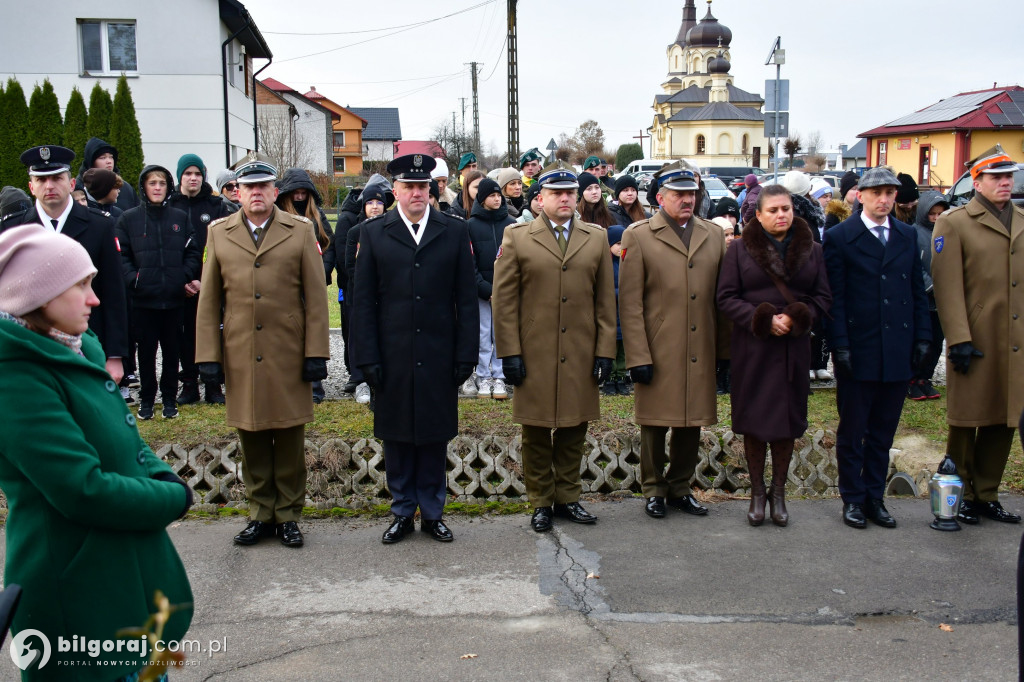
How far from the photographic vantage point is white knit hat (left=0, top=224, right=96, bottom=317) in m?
2.59

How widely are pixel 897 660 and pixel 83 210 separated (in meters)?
6.27

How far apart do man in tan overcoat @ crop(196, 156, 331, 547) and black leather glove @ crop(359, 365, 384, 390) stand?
0.27m

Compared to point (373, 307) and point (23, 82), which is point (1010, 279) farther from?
point (23, 82)

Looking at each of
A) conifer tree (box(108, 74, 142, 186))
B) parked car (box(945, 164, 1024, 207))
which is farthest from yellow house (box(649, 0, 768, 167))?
parked car (box(945, 164, 1024, 207))

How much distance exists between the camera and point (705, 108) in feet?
308

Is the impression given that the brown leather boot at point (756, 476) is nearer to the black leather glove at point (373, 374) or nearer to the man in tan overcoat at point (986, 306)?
the man in tan overcoat at point (986, 306)

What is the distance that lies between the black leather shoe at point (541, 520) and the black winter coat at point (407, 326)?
78 centimetres

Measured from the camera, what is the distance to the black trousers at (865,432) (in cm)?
602

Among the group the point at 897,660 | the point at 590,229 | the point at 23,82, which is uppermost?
the point at 23,82

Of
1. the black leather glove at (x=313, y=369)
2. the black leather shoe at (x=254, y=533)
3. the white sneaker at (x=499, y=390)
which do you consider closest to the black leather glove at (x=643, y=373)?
the black leather glove at (x=313, y=369)

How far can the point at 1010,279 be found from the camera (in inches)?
236

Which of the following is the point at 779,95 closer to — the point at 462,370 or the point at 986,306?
the point at 986,306

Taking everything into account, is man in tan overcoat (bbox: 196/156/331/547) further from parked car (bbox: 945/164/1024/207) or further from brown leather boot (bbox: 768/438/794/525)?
parked car (bbox: 945/164/1024/207)

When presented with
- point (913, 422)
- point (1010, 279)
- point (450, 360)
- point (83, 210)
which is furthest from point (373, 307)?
point (913, 422)
